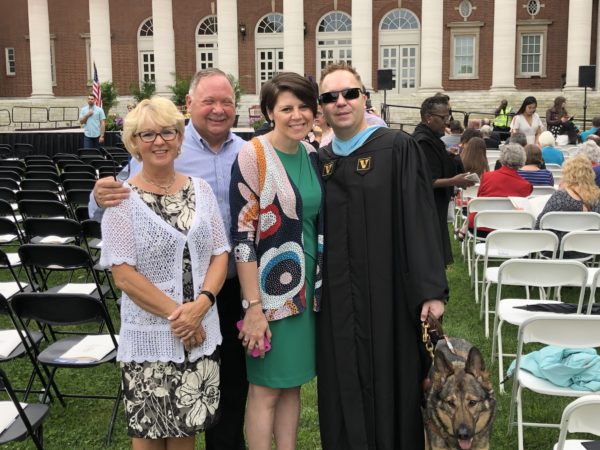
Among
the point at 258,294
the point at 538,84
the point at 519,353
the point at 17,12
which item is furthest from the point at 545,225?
the point at 17,12

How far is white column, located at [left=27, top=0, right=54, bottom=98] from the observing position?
34.9 m

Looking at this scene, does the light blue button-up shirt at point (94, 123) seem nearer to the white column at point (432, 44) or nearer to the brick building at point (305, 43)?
the brick building at point (305, 43)

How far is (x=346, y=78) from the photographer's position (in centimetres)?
329

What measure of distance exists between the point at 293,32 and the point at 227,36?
11.2 ft

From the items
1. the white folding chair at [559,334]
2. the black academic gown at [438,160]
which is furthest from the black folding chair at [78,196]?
the white folding chair at [559,334]

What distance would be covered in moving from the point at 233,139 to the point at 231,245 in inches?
26.9

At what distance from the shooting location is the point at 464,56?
34.3 metres

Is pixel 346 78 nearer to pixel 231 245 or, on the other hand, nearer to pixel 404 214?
pixel 404 214

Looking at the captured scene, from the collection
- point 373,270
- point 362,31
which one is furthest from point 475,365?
point 362,31

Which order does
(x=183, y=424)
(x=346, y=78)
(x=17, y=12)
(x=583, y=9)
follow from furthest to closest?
(x=17, y=12) → (x=583, y=9) → (x=346, y=78) → (x=183, y=424)

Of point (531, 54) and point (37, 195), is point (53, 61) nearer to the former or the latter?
point (531, 54)

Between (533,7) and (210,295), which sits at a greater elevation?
(533,7)

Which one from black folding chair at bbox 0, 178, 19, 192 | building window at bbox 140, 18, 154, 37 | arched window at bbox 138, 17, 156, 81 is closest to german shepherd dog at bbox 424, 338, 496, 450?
black folding chair at bbox 0, 178, 19, 192

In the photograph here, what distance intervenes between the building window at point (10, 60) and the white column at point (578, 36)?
1161 inches
